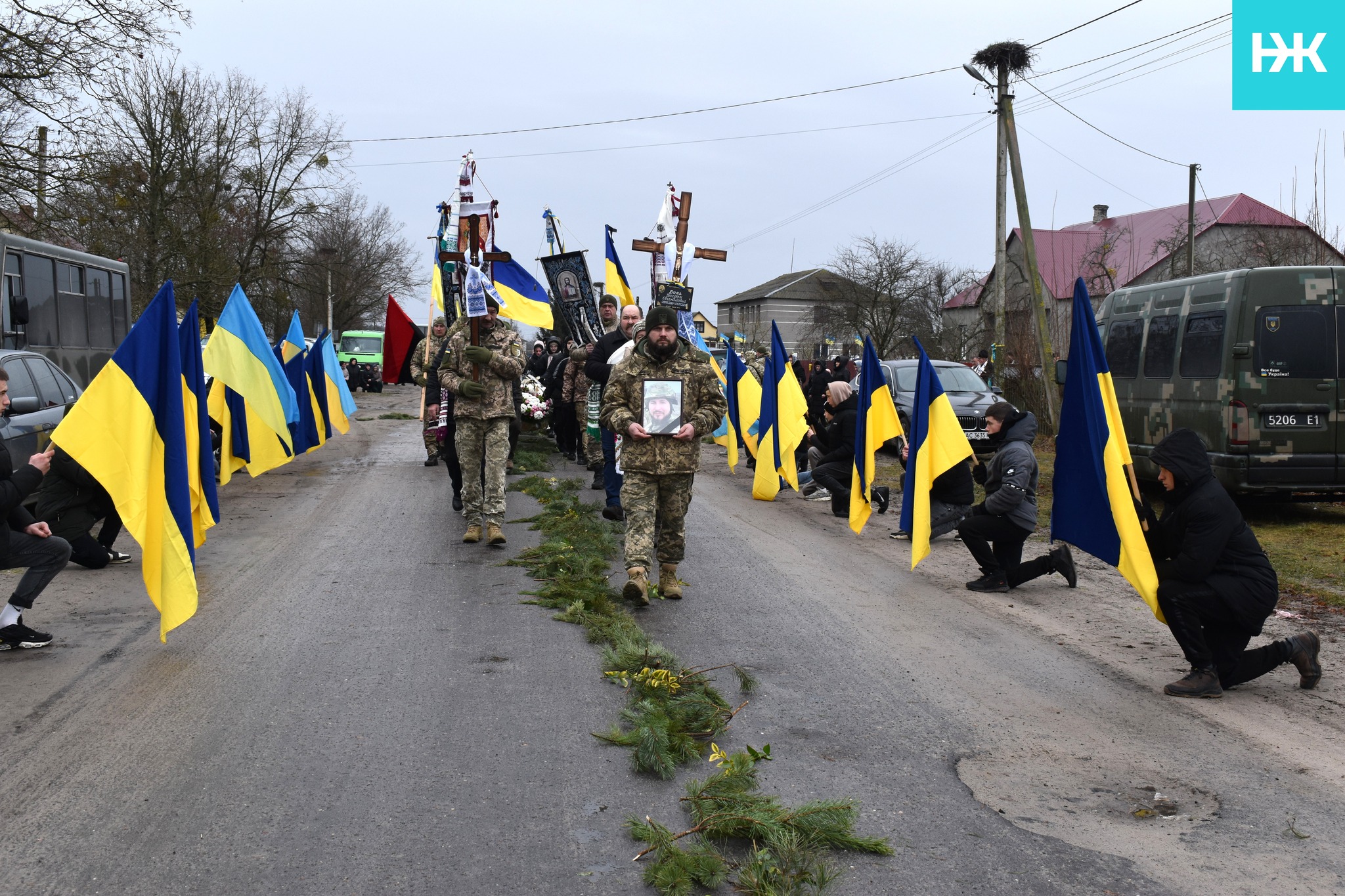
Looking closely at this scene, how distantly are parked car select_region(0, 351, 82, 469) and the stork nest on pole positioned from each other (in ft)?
60.1

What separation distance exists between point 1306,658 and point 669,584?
3.75m

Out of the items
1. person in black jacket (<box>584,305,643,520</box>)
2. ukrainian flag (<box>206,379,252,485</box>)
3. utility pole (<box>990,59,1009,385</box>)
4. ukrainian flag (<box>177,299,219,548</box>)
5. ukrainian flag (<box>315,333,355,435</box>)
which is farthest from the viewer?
utility pole (<box>990,59,1009,385</box>)

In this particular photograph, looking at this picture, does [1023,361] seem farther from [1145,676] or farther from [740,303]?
[740,303]

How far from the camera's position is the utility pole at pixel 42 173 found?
1817 centimetres

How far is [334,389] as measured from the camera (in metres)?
18.5

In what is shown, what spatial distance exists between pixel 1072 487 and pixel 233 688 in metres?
4.85

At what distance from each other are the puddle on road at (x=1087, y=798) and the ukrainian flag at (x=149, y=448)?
13.5 ft

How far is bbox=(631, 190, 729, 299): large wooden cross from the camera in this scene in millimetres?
12594

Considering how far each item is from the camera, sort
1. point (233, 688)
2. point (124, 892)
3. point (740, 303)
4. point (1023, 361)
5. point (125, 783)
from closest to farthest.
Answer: point (124, 892) → point (125, 783) → point (233, 688) → point (1023, 361) → point (740, 303)

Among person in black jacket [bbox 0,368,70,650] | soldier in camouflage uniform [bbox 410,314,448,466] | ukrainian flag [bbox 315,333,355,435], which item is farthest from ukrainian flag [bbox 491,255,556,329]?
person in black jacket [bbox 0,368,70,650]

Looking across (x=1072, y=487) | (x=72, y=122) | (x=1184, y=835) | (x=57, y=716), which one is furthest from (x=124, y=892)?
(x=72, y=122)

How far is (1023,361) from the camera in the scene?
24781 mm

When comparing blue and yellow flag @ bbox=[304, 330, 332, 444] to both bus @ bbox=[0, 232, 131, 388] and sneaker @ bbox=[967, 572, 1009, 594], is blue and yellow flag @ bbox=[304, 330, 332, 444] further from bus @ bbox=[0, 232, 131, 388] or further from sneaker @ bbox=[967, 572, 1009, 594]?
sneaker @ bbox=[967, 572, 1009, 594]

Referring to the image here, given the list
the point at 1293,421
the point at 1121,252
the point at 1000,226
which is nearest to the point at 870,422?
the point at 1293,421
